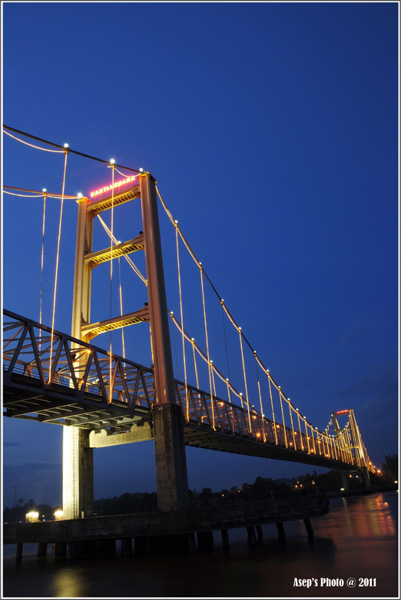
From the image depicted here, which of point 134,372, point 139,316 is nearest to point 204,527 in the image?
point 134,372

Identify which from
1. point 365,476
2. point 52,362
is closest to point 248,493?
point 365,476

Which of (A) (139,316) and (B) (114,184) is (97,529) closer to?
(A) (139,316)

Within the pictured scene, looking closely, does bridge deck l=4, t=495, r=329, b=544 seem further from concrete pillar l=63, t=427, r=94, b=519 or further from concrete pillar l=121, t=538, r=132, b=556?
concrete pillar l=121, t=538, r=132, b=556

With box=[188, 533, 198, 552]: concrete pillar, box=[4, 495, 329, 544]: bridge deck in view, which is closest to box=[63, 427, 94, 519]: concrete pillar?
box=[4, 495, 329, 544]: bridge deck

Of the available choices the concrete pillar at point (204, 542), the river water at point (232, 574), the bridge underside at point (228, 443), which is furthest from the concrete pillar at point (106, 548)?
the bridge underside at point (228, 443)

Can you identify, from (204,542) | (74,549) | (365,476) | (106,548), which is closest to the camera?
(204,542)

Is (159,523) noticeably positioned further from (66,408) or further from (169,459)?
(66,408)

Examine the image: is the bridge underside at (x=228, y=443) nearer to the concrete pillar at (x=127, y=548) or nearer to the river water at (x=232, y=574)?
the concrete pillar at (x=127, y=548)

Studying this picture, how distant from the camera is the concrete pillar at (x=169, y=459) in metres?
30.1

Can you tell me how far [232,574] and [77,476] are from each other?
14.8 m

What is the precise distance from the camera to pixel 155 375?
108 ft

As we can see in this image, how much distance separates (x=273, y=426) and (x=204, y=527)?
4391 cm

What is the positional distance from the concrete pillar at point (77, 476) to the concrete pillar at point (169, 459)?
5.29 m

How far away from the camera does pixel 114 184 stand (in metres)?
39.0
